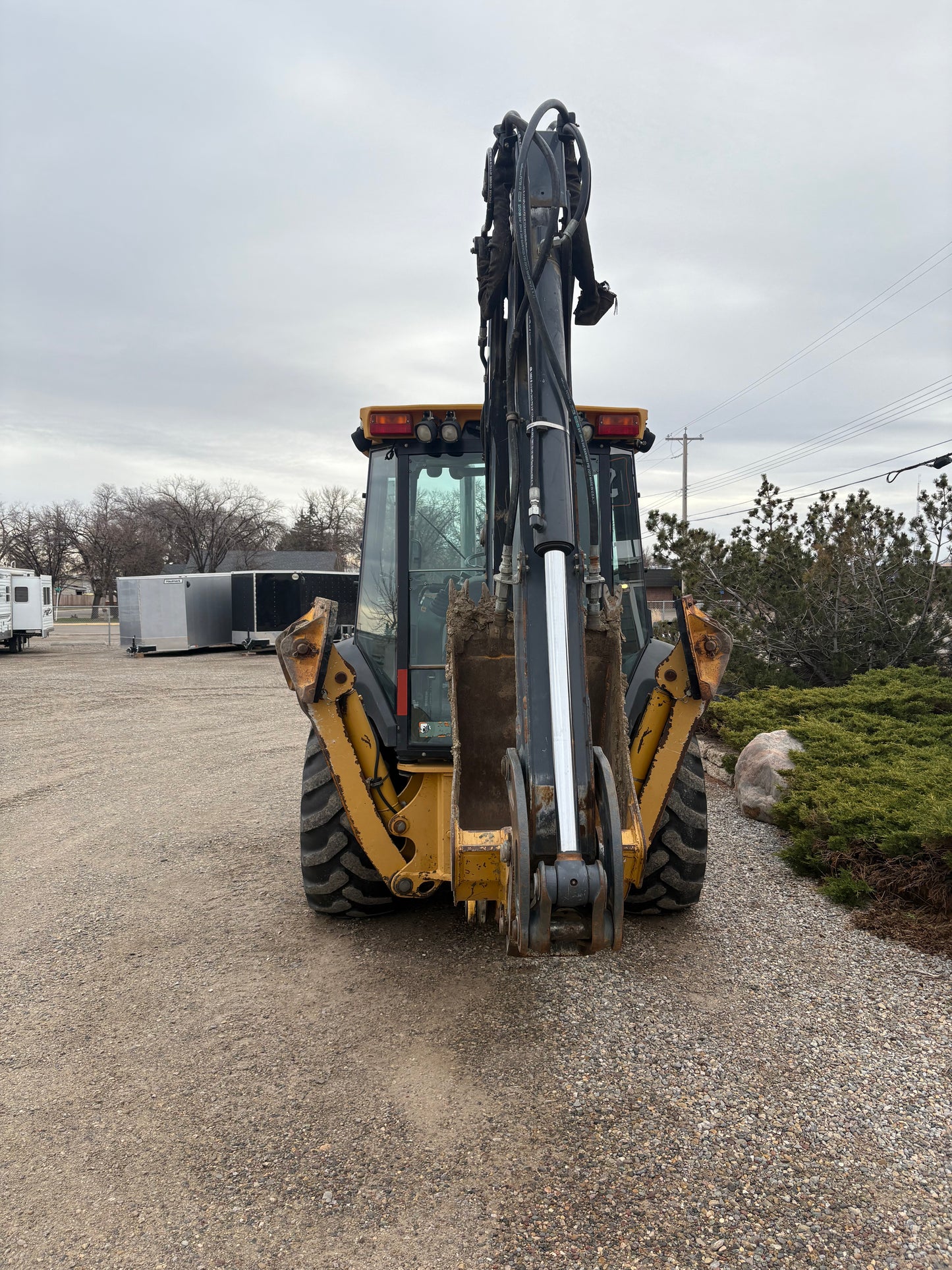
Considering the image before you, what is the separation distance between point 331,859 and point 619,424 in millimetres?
2589

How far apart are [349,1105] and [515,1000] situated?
0.91 meters

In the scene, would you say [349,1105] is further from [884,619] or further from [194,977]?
[884,619]

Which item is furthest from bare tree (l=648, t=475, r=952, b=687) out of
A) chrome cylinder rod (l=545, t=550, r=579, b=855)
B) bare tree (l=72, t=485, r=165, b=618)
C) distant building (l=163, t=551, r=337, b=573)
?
bare tree (l=72, t=485, r=165, b=618)

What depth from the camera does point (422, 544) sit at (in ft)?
13.3

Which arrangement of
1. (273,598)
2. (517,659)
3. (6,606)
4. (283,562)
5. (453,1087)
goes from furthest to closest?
(283,562)
(6,606)
(273,598)
(453,1087)
(517,659)

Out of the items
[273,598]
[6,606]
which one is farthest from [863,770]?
[6,606]

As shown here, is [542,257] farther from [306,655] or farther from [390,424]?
[306,655]

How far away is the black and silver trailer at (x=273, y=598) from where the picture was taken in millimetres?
22891

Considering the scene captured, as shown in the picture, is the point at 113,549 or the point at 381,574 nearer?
the point at 381,574

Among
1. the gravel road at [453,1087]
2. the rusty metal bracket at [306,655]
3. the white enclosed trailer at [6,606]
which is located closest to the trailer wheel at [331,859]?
the gravel road at [453,1087]

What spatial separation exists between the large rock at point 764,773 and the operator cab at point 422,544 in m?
2.58

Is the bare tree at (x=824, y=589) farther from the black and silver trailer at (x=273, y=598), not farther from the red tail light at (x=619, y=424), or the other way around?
the black and silver trailer at (x=273, y=598)

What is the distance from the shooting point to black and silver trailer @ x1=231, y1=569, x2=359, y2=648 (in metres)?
22.9

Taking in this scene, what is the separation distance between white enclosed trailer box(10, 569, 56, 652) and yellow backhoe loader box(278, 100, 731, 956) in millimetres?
24014
